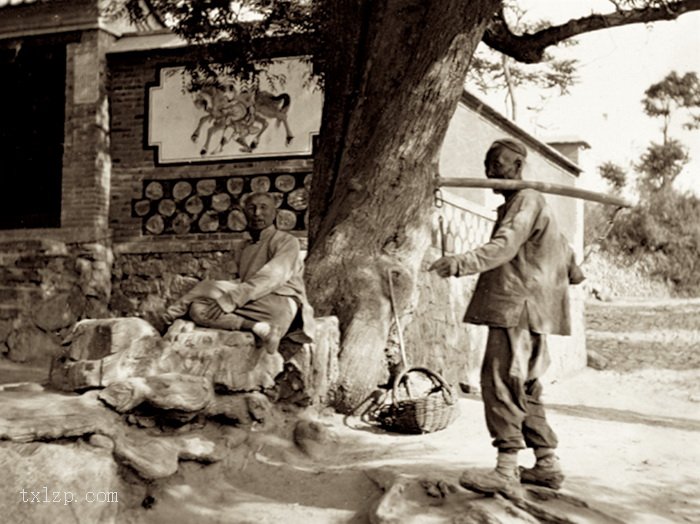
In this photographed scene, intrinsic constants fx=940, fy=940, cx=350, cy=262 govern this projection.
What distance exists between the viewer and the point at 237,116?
431 inches

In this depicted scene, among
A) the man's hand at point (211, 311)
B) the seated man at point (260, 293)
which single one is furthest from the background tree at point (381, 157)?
the man's hand at point (211, 311)

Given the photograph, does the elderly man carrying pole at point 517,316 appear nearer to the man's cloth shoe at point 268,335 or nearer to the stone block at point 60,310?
the man's cloth shoe at point 268,335

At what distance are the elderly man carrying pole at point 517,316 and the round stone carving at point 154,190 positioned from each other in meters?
6.59

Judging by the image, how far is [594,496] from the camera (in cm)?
535

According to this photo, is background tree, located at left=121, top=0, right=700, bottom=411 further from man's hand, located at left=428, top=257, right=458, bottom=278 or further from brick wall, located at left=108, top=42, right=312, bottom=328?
brick wall, located at left=108, top=42, right=312, bottom=328

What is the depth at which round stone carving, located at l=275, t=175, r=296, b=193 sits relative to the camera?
10.6 metres

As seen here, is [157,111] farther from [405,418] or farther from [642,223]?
[642,223]

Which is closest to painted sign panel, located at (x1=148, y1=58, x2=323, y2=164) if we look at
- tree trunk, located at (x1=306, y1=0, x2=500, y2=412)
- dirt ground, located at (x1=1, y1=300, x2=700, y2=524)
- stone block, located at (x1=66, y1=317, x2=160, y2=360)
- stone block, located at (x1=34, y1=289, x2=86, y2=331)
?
stone block, located at (x1=34, y1=289, x2=86, y2=331)

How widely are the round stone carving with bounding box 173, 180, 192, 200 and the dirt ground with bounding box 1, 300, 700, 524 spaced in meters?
4.30

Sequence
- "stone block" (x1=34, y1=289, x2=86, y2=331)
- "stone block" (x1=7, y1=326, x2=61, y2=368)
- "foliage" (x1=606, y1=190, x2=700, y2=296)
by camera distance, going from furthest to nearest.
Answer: "foliage" (x1=606, y1=190, x2=700, y2=296) < "stone block" (x1=7, y1=326, x2=61, y2=368) < "stone block" (x1=34, y1=289, x2=86, y2=331)

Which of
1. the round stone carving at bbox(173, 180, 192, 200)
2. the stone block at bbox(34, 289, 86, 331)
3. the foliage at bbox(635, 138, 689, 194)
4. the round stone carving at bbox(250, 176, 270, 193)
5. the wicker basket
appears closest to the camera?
the wicker basket

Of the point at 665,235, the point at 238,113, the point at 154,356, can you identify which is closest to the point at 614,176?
the point at 665,235

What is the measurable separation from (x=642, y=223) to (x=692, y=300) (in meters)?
4.19

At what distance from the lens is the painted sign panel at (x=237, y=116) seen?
419 inches
